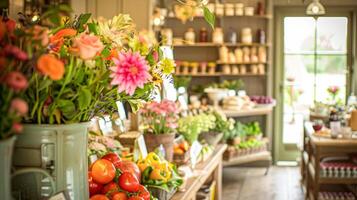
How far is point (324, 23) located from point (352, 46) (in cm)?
52

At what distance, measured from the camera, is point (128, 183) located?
2342 mm

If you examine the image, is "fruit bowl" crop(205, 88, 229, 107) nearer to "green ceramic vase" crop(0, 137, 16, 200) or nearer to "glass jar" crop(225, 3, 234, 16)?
"glass jar" crop(225, 3, 234, 16)

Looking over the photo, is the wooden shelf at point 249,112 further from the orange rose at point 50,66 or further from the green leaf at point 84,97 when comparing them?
the orange rose at point 50,66

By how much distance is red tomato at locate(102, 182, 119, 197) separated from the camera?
230 centimetres

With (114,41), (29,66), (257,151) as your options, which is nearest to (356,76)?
(257,151)

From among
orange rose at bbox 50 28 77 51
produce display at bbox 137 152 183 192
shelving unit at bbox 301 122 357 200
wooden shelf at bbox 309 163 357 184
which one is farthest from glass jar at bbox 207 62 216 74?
orange rose at bbox 50 28 77 51

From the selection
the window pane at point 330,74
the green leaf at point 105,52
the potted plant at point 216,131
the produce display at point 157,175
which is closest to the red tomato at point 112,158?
the produce display at point 157,175

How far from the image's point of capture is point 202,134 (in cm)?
586

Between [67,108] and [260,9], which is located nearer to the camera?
[67,108]

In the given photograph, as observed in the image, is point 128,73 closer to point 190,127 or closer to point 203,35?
point 190,127

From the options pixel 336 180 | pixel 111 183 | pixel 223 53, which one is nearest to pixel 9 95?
pixel 111 183

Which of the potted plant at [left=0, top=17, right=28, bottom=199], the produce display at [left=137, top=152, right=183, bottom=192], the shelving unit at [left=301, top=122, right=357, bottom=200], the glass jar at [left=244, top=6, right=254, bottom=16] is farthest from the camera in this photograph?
the glass jar at [left=244, top=6, right=254, bottom=16]

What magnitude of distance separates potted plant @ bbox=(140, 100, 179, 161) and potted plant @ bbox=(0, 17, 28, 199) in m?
2.33

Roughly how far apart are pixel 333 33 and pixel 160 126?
5623mm
